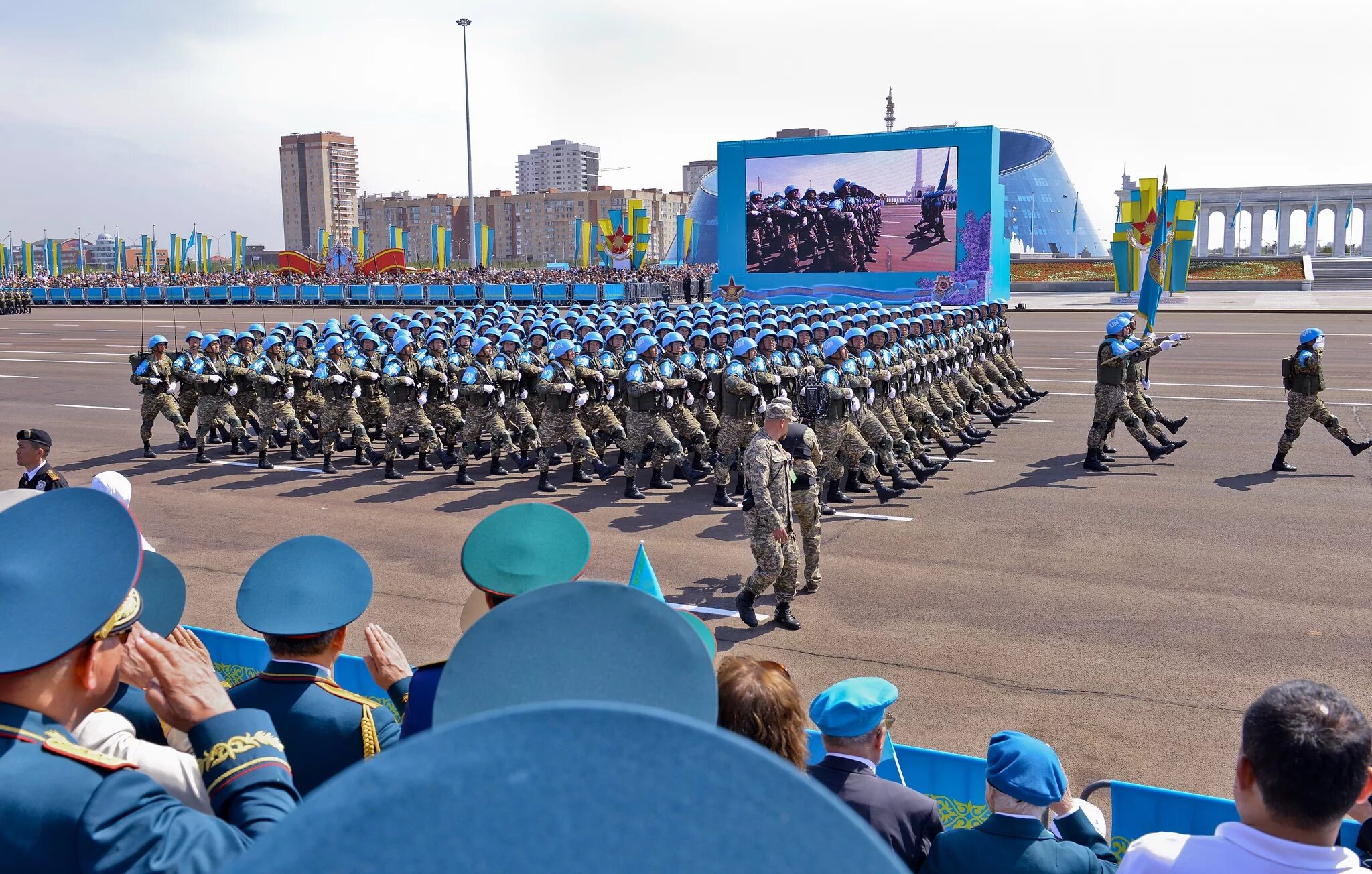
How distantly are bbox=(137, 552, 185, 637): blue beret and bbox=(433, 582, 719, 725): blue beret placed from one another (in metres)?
2.19

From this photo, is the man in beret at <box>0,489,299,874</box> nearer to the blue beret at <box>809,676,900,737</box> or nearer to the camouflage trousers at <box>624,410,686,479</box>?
the blue beret at <box>809,676,900,737</box>

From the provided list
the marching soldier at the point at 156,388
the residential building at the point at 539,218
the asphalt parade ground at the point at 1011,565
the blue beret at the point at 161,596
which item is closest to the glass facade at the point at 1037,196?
the residential building at the point at 539,218

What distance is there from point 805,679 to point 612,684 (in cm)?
592

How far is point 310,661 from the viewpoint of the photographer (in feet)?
10.6

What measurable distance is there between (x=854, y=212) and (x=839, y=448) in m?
22.6

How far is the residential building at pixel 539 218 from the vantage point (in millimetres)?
159125

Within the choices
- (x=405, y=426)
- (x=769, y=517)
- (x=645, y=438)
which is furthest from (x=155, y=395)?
(x=769, y=517)

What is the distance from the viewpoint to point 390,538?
37.2ft

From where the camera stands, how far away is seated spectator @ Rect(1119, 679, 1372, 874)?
219cm

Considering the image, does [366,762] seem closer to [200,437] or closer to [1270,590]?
[1270,590]

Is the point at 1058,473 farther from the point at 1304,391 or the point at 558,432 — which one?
the point at 558,432

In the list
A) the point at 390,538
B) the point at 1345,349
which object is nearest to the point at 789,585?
the point at 390,538

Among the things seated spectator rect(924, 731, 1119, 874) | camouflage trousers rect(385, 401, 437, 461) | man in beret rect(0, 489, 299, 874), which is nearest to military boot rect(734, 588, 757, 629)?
seated spectator rect(924, 731, 1119, 874)

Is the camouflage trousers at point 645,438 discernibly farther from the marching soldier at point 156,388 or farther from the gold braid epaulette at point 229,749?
the gold braid epaulette at point 229,749
